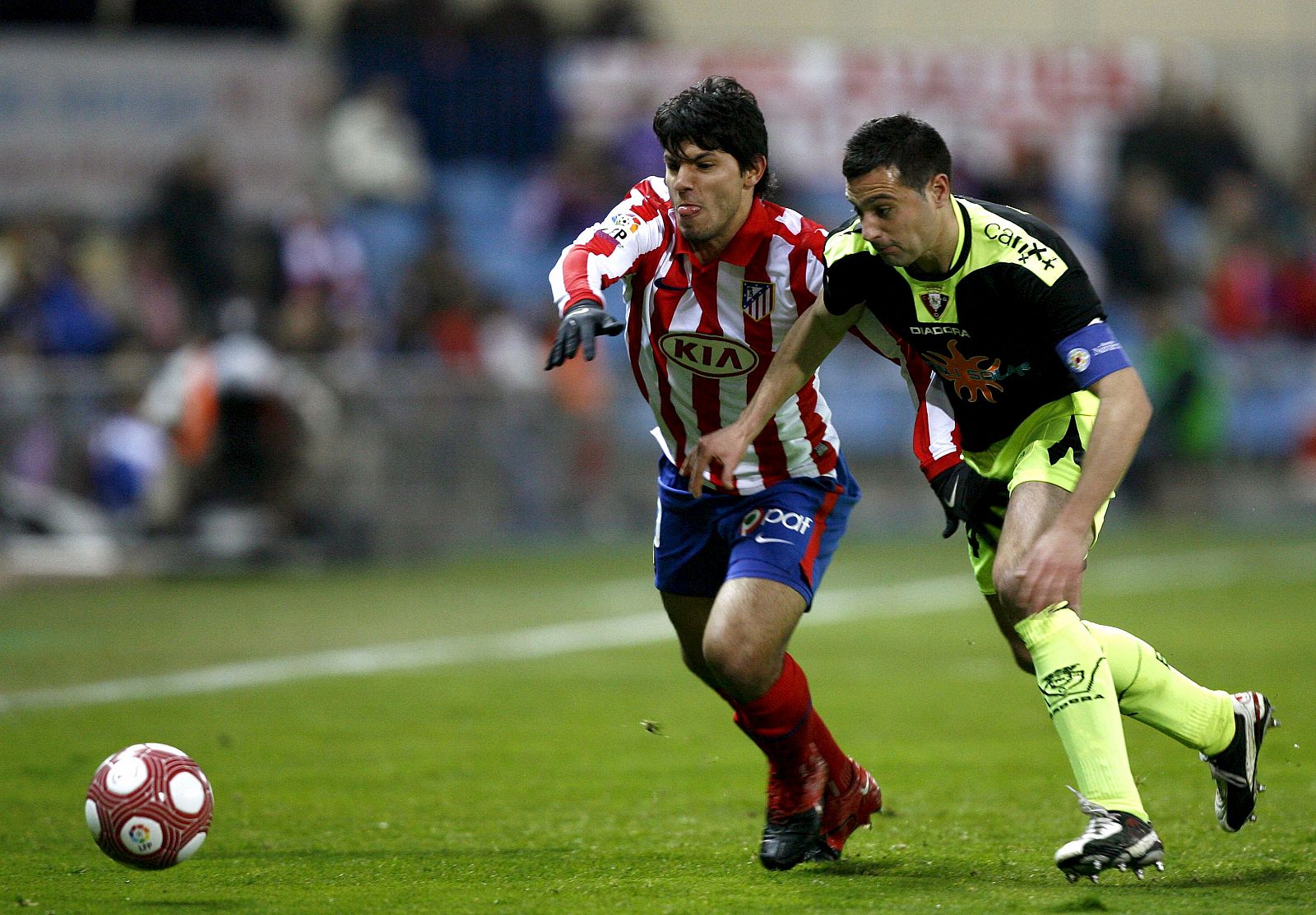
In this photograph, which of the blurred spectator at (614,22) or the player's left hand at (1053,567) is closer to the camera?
the player's left hand at (1053,567)

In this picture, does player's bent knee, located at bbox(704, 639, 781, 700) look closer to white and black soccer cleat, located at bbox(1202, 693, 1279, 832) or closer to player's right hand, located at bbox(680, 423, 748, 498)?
player's right hand, located at bbox(680, 423, 748, 498)

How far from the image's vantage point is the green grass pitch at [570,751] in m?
5.21

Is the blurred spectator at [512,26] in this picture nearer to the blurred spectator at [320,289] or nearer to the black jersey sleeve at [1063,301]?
the blurred spectator at [320,289]

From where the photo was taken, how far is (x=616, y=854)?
18.9 feet

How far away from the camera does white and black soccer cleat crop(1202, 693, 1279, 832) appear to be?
5449mm

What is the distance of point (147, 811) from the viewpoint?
204 inches

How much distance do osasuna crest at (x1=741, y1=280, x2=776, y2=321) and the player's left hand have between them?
48.5 inches

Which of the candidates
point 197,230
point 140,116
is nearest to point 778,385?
point 197,230

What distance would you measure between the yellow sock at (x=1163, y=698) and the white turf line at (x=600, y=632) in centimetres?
574

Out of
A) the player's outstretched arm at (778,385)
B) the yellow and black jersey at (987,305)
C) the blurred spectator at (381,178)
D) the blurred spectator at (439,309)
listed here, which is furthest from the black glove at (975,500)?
the blurred spectator at (381,178)

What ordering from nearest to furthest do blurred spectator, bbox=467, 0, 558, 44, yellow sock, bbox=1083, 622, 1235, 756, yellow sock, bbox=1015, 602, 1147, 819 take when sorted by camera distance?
yellow sock, bbox=1015, 602, 1147, 819 → yellow sock, bbox=1083, 622, 1235, 756 → blurred spectator, bbox=467, 0, 558, 44

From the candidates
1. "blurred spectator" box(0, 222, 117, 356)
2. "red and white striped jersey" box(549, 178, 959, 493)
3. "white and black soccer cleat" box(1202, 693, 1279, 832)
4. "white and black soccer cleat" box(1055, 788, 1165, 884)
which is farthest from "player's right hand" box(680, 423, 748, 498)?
"blurred spectator" box(0, 222, 117, 356)

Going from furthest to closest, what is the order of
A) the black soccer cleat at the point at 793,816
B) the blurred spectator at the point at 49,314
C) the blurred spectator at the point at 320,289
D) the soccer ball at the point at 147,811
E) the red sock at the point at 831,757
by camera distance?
the blurred spectator at the point at 320,289
the blurred spectator at the point at 49,314
the red sock at the point at 831,757
the black soccer cleat at the point at 793,816
the soccer ball at the point at 147,811

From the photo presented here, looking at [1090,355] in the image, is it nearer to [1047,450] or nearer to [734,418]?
[1047,450]
